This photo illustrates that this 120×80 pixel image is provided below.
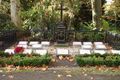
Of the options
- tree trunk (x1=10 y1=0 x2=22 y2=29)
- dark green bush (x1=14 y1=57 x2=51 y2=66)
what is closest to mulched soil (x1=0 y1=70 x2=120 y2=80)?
dark green bush (x1=14 y1=57 x2=51 y2=66)

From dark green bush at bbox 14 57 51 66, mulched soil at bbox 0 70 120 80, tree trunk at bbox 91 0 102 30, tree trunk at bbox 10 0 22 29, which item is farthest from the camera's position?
tree trunk at bbox 91 0 102 30

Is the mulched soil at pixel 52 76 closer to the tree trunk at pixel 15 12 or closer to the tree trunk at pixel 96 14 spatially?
the tree trunk at pixel 15 12

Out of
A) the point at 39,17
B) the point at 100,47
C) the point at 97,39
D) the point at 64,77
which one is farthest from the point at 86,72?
the point at 39,17

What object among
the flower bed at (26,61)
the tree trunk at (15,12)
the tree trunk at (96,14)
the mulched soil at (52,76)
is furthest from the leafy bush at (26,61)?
the tree trunk at (96,14)

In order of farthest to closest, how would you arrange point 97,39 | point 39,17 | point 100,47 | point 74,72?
point 39,17 < point 97,39 < point 100,47 < point 74,72

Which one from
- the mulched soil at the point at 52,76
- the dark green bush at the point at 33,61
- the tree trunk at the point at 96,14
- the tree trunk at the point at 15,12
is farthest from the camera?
the tree trunk at the point at 96,14

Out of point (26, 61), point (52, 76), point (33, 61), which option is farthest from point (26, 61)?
point (52, 76)

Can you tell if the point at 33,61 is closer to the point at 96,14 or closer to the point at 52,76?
the point at 52,76

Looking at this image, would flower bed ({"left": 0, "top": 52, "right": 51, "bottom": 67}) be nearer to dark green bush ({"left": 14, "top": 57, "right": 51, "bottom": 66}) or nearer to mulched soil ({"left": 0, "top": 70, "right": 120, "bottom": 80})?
dark green bush ({"left": 14, "top": 57, "right": 51, "bottom": 66})

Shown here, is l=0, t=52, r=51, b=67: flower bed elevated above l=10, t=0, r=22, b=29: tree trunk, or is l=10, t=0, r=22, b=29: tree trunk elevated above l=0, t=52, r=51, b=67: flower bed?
l=10, t=0, r=22, b=29: tree trunk

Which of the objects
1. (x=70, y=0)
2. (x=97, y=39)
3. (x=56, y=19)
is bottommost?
(x=97, y=39)

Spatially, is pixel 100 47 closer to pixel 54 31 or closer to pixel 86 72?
pixel 54 31

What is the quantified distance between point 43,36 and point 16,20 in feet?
8.33

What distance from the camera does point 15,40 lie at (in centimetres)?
1702
